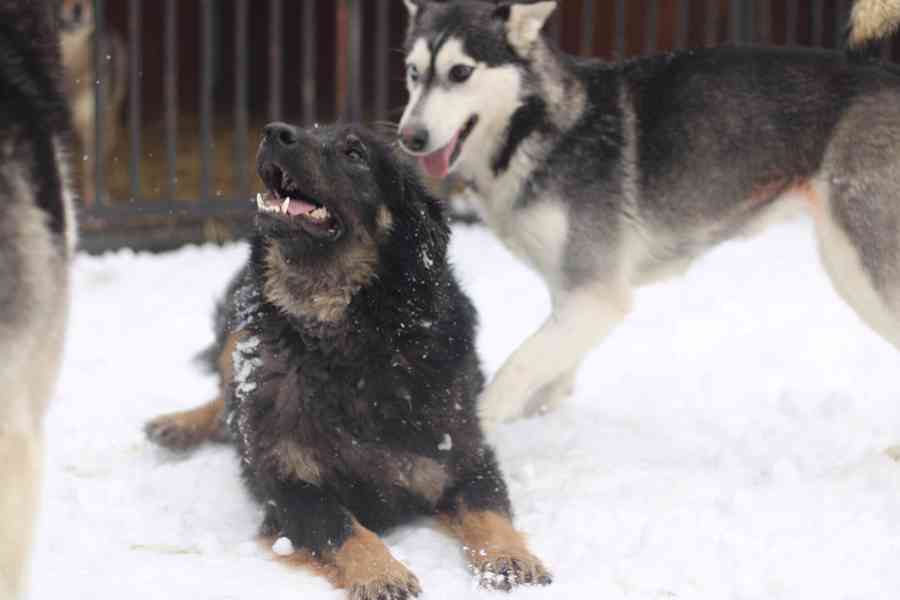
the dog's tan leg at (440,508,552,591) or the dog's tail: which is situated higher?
the dog's tail

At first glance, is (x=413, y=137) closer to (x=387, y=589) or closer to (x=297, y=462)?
(x=297, y=462)

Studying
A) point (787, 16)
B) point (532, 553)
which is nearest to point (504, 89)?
point (532, 553)

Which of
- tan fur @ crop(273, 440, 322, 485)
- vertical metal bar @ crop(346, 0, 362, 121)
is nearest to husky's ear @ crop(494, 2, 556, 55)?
tan fur @ crop(273, 440, 322, 485)

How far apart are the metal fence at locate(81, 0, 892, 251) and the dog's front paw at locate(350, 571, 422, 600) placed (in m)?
2.57

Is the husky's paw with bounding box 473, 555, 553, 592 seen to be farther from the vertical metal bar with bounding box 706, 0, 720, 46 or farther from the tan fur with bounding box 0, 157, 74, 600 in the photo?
the vertical metal bar with bounding box 706, 0, 720, 46

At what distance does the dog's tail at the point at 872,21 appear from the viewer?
13.2 feet

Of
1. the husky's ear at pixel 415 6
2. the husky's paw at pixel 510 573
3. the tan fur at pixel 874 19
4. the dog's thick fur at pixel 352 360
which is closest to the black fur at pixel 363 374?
the dog's thick fur at pixel 352 360

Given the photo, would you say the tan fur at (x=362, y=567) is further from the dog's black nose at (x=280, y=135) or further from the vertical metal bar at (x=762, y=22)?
the vertical metal bar at (x=762, y=22)

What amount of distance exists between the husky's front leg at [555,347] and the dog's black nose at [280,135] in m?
1.12

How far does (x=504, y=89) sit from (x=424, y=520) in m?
1.57

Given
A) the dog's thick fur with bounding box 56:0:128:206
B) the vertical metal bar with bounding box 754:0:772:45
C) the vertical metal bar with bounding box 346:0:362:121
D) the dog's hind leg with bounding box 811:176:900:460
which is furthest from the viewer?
the vertical metal bar with bounding box 754:0:772:45

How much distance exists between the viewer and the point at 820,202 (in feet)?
13.3

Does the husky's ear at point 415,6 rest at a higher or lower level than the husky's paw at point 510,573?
higher

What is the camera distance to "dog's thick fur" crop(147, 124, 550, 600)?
10.3ft
